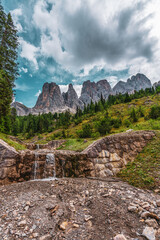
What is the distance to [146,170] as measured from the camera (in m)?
7.46

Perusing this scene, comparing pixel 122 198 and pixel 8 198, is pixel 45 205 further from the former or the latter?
pixel 122 198

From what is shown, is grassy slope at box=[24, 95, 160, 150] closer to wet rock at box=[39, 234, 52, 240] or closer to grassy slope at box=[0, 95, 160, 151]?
grassy slope at box=[0, 95, 160, 151]

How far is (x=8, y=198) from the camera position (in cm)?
572

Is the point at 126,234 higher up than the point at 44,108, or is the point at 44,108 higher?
the point at 44,108

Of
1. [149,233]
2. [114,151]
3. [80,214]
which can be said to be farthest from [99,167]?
[149,233]

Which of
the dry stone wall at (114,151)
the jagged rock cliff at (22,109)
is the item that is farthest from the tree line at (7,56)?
the jagged rock cliff at (22,109)

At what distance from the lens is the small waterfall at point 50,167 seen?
9.88m

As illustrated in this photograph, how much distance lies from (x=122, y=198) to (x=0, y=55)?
66.7 feet

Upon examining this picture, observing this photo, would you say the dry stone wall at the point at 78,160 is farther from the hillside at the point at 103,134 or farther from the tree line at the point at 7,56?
the tree line at the point at 7,56

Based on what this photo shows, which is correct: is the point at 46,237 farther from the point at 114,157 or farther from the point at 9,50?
the point at 9,50

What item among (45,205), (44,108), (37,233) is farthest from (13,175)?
(44,108)

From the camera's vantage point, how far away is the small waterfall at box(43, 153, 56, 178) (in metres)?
9.88

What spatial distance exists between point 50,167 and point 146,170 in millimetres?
8906

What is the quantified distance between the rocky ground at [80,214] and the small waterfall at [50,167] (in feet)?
11.0
